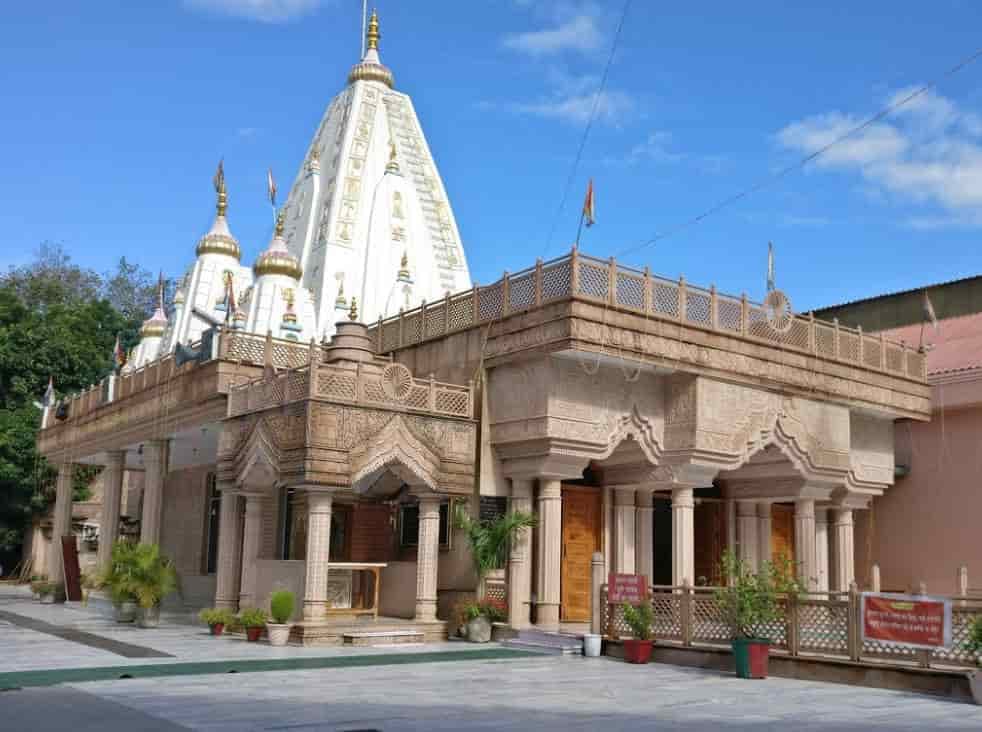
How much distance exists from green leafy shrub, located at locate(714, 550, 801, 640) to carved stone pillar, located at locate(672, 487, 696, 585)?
4.24 meters

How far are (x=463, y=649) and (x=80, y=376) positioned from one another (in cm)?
2906

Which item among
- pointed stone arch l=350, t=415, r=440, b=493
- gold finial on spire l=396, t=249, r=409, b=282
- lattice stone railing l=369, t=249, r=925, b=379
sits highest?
gold finial on spire l=396, t=249, r=409, b=282

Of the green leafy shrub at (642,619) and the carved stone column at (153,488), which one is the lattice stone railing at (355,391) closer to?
the green leafy shrub at (642,619)

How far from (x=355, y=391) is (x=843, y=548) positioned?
36.9ft

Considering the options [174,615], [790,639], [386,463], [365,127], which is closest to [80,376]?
[365,127]


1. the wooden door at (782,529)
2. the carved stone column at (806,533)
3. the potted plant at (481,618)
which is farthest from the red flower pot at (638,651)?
the wooden door at (782,529)

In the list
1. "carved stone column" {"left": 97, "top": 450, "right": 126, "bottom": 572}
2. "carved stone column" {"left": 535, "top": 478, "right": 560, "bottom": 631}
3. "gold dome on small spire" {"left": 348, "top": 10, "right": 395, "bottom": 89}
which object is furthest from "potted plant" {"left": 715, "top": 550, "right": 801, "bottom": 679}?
"gold dome on small spire" {"left": 348, "top": 10, "right": 395, "bottom": 89}

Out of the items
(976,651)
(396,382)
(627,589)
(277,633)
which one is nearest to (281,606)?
(277,633)

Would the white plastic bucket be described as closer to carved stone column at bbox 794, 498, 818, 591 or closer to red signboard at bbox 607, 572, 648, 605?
red signboard at bbox 607, 572, 648, 605

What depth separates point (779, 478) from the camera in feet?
65.6

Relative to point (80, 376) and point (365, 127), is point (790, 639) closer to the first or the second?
point (365, 127)

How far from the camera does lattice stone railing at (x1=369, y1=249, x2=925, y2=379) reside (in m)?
16.2

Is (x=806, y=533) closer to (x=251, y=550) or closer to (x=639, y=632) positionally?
(x=639, y=632)

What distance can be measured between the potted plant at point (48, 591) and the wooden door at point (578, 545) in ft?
40.9
